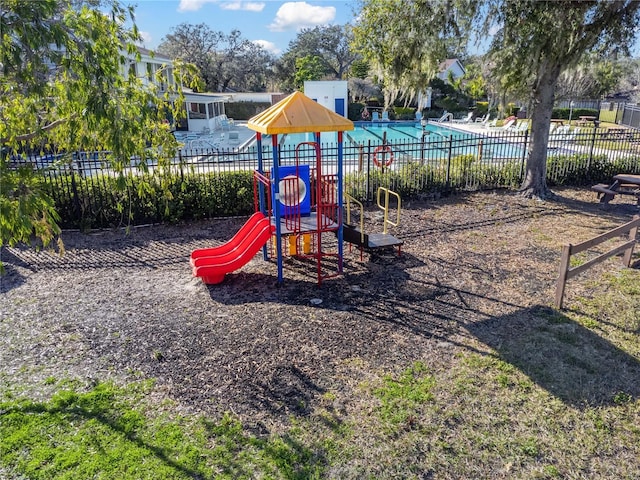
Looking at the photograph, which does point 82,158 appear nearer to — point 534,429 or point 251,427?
point 251,427

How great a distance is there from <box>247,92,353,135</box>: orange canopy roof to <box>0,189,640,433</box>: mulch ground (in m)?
2.27

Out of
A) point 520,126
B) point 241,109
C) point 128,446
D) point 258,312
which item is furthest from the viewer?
point 241,109

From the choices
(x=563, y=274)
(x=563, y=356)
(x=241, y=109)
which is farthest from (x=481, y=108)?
(x=563, y=356)

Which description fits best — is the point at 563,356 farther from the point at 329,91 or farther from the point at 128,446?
the point at 329,91

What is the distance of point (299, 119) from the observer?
6.21m

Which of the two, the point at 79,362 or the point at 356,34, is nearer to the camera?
the point at 79,362

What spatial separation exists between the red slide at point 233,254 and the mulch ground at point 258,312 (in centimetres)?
26

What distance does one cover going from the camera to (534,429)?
3934 mm

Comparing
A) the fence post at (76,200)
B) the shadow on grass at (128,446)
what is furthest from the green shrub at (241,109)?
the shadow on grass at (128,446)

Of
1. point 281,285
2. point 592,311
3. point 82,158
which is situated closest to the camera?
point 592,311

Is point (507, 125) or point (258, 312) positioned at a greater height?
point (507, 125)

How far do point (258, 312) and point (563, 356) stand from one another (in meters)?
3.56

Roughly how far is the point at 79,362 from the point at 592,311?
20.0ft

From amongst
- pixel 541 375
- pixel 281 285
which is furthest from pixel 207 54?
pixel 541 375
